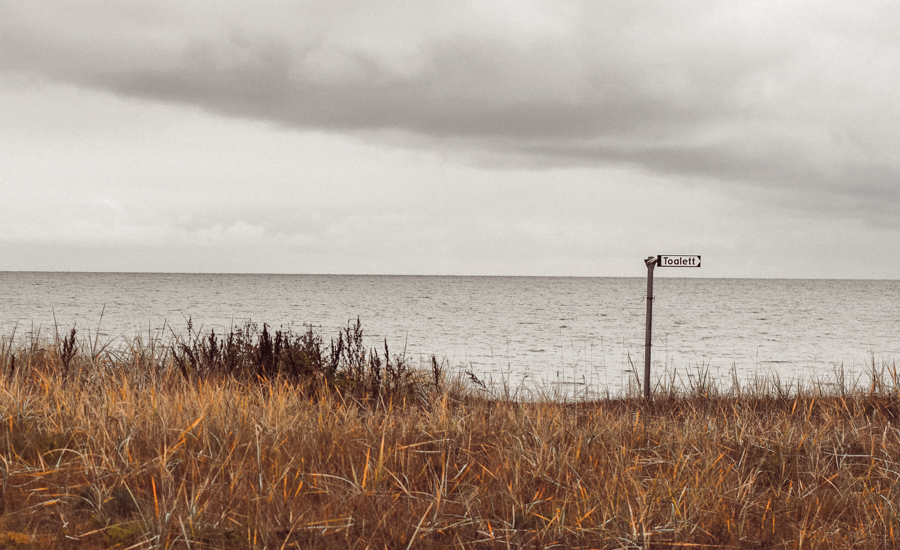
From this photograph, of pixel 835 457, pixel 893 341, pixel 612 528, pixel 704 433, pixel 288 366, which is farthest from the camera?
pixel 893 341

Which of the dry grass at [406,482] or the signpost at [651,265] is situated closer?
the dry grass at [406,482]

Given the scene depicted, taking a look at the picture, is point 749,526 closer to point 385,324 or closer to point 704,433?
point 704,433

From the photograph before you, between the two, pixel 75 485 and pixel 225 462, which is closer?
pixel 75 485

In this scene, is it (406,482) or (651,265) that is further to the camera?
(651,265)

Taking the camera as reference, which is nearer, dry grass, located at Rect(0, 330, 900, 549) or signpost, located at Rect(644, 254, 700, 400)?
dry grass, located at Rect(0, 330, 900, 549)

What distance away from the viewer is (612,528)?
336 centimetres

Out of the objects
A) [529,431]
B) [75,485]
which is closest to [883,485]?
[529,431]

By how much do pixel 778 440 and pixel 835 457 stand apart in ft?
1.33

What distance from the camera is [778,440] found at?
5125 mm

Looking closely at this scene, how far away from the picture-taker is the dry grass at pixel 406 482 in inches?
125

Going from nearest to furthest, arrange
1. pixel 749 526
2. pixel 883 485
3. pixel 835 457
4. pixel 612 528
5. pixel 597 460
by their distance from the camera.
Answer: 1. pixel 612 528
2. pixel 749 526
3. pixel 597 460
4. pixel 883 485
5. pixel 835 457

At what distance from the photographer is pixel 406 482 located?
3914 mm

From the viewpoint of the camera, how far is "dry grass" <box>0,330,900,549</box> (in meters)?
3.17

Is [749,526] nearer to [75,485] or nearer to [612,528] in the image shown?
[612,528]
